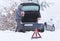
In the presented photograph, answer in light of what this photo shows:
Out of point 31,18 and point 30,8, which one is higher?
point 30,8

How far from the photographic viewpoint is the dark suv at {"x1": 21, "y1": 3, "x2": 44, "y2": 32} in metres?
6.45

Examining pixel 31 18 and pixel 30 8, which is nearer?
pixel 31 18

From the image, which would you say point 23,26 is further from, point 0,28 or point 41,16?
point 0,28

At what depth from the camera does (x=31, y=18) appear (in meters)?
6.48

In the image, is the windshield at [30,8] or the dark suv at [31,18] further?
the windshield at [30,8]

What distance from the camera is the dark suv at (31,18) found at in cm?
645

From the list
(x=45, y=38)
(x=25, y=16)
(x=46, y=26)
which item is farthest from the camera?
(x=46, y=26)

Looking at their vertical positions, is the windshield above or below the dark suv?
above

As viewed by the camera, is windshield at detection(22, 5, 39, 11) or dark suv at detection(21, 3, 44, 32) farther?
windshield at detection(22, 5, 39, 11)

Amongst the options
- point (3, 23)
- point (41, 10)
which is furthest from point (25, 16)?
point (3, 23)

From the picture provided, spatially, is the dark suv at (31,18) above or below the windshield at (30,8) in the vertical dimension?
below

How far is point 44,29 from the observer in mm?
6891

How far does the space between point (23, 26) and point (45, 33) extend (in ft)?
2.38

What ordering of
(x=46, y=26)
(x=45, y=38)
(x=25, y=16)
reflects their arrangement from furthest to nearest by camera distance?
(x=46, y=26)
(x=25, y=16)
(x=45, y=38)
